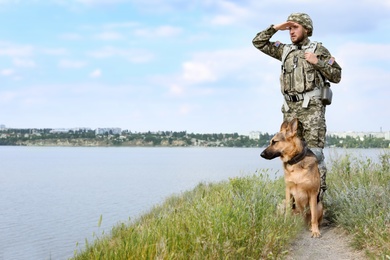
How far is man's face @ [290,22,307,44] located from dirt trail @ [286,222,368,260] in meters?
3.06

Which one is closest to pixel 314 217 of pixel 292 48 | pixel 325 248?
pixel 325 248

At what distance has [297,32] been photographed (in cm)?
794

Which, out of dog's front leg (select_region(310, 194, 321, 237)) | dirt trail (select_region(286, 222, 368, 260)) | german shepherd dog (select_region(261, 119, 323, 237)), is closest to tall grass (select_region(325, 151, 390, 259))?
dirt trail (select_region(286, 222, 368, 260))

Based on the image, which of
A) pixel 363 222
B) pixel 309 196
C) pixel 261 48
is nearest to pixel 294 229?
pixel 309 196

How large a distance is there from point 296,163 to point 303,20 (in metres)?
2.34

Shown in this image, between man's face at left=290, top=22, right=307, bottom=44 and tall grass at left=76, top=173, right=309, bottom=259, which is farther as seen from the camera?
man's face at left=290, top=22, right=307, bottom=44

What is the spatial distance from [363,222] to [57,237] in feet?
44.4

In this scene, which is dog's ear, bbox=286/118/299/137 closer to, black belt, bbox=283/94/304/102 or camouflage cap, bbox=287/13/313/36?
black belt, bbox=283/94/304/102

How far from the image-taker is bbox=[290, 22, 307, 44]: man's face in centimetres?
793

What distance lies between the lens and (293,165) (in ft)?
23.8

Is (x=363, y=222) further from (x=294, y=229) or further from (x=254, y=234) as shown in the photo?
(x=254, y=234)

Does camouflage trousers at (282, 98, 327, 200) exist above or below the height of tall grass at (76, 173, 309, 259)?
above

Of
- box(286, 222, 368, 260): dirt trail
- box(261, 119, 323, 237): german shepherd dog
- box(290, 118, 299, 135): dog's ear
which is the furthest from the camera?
box(261, 119, 323, 237): german shepherd dog

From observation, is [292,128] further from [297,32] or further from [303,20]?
[303,20]
